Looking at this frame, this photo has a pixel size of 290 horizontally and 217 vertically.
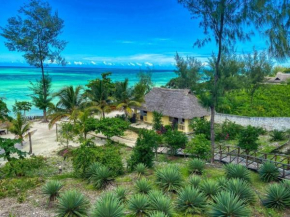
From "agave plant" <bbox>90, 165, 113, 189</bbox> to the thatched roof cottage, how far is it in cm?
1251

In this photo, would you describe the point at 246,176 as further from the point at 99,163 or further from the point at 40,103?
the point at 40,103

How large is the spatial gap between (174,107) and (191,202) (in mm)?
15441

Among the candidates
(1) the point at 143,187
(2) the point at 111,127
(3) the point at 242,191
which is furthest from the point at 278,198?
(2) the point at 111,127

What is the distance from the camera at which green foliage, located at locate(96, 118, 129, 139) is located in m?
18.1

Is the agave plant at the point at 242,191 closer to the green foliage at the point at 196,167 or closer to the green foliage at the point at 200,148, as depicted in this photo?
the green foliage at the point at 196,167

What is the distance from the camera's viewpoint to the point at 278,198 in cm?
808

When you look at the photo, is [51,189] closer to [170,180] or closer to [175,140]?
[170,180]

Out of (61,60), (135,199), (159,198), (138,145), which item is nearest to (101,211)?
(135,199)

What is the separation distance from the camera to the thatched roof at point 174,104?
2195 cm

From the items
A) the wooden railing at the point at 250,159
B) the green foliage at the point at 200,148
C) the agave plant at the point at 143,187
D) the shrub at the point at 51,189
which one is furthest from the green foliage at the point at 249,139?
the shrub at the point at 51,189

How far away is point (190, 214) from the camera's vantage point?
757cm

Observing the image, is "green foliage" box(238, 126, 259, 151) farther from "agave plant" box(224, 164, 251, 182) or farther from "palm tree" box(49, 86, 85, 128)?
"palm tree" box(49, 86, 85, 128)

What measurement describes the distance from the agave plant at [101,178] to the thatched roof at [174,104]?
493 inches

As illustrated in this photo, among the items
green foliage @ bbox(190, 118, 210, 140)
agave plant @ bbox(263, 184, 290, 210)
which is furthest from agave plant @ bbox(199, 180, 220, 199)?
green foliage @ bbox(190, 118, 210, 140)
